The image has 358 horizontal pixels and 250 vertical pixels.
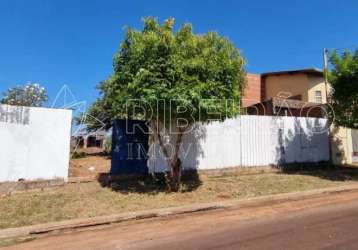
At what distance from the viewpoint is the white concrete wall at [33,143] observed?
8.99m

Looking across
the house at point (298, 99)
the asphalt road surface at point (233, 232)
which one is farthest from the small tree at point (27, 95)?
the asphalt road surface at point (233, 232)

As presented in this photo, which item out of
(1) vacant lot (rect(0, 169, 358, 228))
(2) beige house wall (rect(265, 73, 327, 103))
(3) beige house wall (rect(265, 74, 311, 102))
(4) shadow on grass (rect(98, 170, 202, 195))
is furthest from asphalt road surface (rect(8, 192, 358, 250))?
(3) beige house wall (rect(265, 74, 311, 102))

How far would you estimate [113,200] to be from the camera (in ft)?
28.4

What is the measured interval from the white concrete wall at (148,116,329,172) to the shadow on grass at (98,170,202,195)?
1.29 feet

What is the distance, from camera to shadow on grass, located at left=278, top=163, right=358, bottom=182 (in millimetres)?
12837

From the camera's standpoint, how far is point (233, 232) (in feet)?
20.1

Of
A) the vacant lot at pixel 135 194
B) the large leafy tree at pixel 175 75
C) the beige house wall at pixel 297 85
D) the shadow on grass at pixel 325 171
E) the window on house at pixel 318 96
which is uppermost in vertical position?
the beige house wall at pixel 297 85

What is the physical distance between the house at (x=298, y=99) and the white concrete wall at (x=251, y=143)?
1.16 meters

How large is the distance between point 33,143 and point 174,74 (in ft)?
15.1

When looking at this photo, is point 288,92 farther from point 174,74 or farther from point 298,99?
point 174,74

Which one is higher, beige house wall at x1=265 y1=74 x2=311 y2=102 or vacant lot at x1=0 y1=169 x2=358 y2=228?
beige house wall at x1=265 y1=74 x2=311 y2=102

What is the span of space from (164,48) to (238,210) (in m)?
4.69

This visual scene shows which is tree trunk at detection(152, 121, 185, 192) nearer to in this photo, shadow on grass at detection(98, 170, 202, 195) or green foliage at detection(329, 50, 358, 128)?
shadow on grass at detection(98, 170, 202, 195)

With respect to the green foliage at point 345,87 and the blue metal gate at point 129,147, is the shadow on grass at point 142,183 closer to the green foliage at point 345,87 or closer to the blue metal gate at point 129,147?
the blue metal gate at point 129,147
